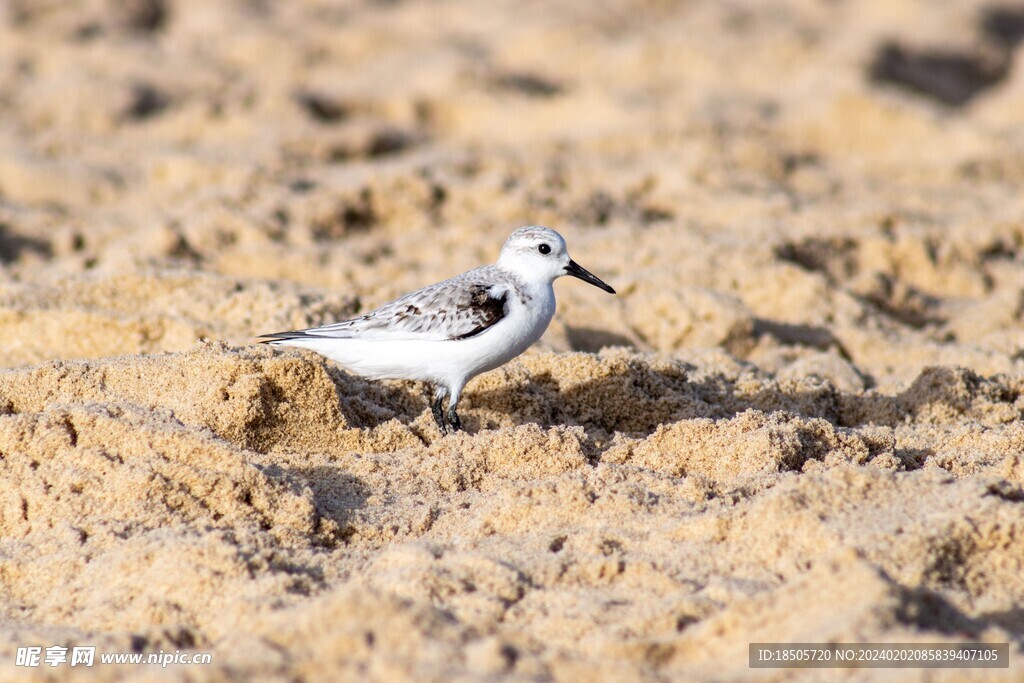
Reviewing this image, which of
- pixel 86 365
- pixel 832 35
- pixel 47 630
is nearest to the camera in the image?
pixel 47 630

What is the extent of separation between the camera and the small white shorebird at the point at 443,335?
4.82 m

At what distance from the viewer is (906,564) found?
3.22m

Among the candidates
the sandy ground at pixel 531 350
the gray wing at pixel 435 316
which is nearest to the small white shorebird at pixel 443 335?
the gray wing at pixel 435 316

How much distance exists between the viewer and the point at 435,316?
4.97m

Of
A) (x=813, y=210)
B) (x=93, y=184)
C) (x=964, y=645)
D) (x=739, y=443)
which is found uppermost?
(x=964, y=645)

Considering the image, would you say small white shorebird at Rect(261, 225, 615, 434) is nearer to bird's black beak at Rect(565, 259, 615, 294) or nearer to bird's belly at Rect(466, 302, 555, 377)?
bird's belly at Rect(466, 302, 555, 377)

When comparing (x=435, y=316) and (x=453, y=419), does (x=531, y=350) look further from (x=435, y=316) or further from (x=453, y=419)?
(x=453, y=419)

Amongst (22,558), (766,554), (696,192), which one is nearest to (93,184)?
(696,192)

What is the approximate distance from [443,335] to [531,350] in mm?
913

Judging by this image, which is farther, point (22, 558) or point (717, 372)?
point (717, 372)

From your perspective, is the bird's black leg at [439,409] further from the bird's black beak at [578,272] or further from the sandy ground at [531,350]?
the bird's black beak at [578,272]

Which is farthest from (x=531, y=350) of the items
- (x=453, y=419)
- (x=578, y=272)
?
(x=453, y=419)

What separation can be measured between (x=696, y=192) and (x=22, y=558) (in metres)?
6.72

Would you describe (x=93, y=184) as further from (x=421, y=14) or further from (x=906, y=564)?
(x=906, y=564)
